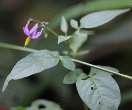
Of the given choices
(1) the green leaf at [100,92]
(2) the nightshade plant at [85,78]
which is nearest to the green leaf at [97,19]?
(2) the nightshade plant at [85,78]

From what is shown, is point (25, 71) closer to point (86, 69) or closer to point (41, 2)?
point (86, 69)

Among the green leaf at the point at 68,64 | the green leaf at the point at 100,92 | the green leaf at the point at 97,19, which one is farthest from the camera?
the green leaf at the point at 97,19

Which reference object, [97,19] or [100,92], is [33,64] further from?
[97,19]

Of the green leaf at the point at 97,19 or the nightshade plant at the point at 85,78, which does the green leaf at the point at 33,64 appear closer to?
the nightshade plant at the point at 85,78

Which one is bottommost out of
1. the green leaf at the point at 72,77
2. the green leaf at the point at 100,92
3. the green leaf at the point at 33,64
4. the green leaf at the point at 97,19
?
the green leaf at the point at 100,92

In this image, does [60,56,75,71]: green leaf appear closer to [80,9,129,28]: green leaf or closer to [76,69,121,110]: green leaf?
[76,69,121,110]: green leaf
